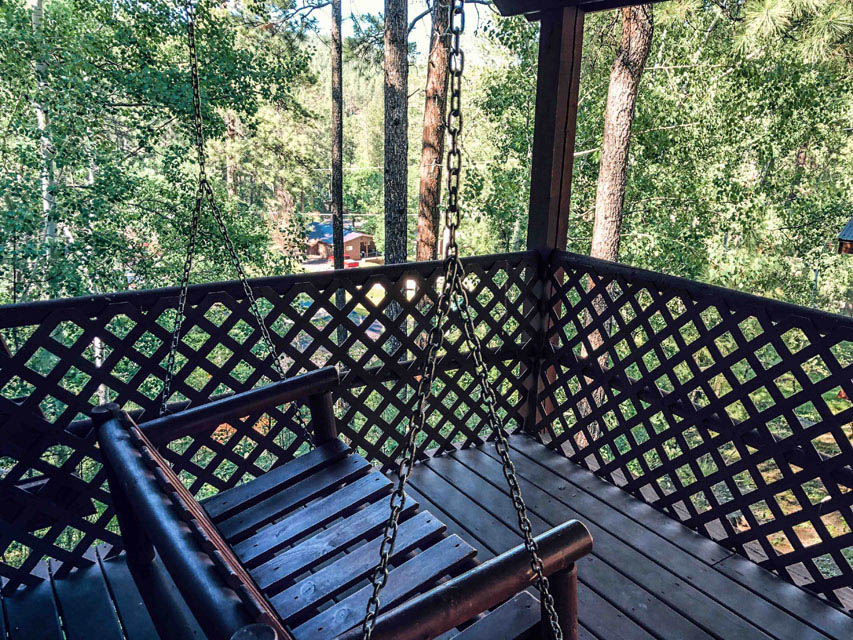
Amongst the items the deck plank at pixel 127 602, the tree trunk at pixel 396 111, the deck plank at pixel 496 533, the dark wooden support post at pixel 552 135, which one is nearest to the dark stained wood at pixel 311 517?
the deck plank at pixel 127 602

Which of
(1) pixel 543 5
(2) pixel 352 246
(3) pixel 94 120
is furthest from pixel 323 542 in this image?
(2) pixel 352 246

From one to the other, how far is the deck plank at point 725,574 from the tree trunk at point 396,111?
4371mm

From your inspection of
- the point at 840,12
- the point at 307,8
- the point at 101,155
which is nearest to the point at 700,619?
A: the point at 840,12

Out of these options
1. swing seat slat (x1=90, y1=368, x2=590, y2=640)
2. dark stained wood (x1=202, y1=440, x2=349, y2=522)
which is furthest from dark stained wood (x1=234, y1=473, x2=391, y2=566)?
dark stained wood (x1=202, y1=440, x2=349, y2=522)

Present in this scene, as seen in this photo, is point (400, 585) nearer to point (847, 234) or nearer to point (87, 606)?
point (87, 606)

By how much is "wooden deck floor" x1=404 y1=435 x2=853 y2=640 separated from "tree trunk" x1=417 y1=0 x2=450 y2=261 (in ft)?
16.0

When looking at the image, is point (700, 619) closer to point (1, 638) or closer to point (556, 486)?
point (556, 486)

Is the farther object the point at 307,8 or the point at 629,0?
the point at 307,8

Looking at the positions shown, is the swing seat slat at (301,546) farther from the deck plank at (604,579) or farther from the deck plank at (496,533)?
the deck plank at (604,579)

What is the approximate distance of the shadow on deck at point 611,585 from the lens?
5.88 ft

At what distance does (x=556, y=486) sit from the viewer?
258cm

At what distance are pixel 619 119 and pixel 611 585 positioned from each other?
5394mm

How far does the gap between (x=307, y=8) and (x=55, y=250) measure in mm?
5681

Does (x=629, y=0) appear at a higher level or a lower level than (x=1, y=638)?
higher
